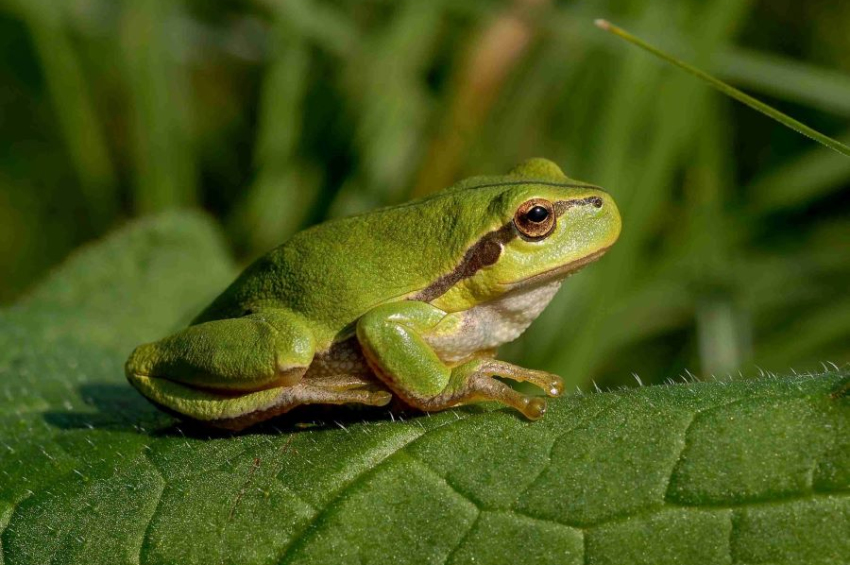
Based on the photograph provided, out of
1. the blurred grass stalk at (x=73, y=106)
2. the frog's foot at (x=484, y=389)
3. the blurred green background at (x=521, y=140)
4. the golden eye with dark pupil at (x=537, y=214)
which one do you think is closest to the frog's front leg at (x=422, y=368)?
the frog's foot at (x=484, y=389)

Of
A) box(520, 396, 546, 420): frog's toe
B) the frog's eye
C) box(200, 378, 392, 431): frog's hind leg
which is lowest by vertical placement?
box(200, 378, 392, 431): frog's hind leg

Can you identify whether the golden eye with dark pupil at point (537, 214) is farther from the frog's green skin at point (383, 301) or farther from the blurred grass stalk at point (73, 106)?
the blurred grass stalk at point (73, 106)

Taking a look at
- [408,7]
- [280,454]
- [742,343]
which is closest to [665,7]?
[408,7]

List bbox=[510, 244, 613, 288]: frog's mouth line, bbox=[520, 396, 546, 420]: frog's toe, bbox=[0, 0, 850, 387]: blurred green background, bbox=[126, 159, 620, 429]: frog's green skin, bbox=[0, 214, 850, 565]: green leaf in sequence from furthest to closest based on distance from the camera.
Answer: bbox=[0, 0, 850, 387]: blurred green background, bbox=[510, 244, 613, 288]: frog's mouth line, bbox=[126, 159, 620, 429]: frog's green skin, bbox=[520, 396, 546, 420]: frog's toe, bbox=[0, 214, 850, 565]: green leaf

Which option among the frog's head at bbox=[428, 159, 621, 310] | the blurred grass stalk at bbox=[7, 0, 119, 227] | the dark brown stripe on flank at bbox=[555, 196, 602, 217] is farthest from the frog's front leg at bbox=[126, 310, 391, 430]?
the blurred grass stalk at bbox=[7, 0, 119, 227]

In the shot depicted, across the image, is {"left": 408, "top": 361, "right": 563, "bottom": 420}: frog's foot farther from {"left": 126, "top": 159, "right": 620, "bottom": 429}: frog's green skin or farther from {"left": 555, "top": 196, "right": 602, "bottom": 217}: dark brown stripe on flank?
{"left": 555, "top": 196, "right": 602, "bottom": 217}: dark brown stripe on flank

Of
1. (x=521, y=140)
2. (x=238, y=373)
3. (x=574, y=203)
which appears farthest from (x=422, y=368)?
(x=521, y=140)

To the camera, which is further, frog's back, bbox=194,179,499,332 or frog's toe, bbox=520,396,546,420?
frog's back, bbox=194,179,499,332
